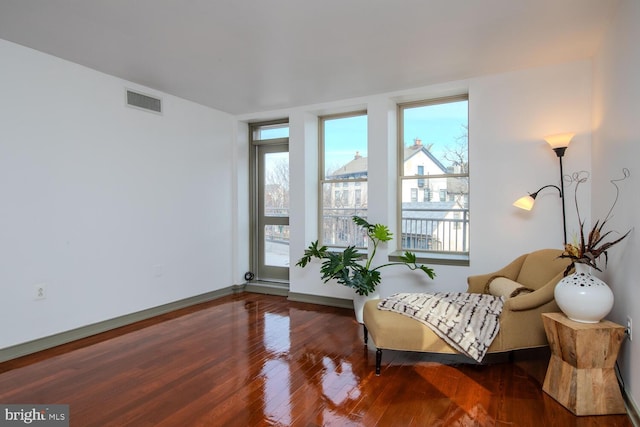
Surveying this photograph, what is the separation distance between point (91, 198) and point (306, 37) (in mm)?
2502

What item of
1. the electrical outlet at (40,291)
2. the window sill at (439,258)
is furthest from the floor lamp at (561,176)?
the electrical outlet at (40,291)

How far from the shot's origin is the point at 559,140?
10.0 ft

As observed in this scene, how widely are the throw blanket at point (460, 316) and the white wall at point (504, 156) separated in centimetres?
84

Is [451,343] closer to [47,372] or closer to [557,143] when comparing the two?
[557,143]

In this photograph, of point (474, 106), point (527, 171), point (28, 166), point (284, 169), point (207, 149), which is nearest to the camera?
point (28, 166)

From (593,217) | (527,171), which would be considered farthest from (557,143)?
(593,217)

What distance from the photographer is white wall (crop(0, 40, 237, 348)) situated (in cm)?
291

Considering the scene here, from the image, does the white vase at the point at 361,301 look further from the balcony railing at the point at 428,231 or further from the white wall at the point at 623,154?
the white wall at the point at 623,154

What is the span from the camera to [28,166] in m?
2.98

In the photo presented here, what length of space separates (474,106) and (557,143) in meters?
0.88

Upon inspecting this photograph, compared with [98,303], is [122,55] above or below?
above

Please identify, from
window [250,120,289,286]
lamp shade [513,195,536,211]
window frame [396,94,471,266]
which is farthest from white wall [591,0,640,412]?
window [250,120,289,286]

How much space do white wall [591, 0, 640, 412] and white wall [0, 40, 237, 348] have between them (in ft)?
13.7

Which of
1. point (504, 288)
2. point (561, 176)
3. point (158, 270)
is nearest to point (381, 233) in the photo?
point (504, 288)
